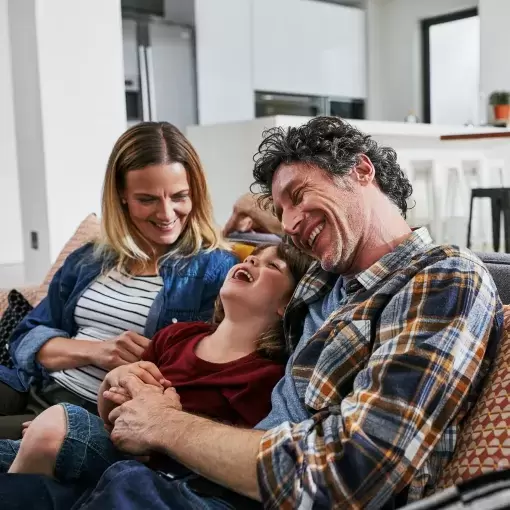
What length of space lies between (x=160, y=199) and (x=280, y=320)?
0.56m

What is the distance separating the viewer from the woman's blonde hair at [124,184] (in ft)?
6.39

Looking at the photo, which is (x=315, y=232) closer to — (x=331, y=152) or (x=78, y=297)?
(x=331, y=152)

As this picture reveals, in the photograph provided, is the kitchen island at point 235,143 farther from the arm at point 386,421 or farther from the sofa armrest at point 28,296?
the arm at point 386,421

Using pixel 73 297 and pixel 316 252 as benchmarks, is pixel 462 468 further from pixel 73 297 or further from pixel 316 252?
pixel 73 297

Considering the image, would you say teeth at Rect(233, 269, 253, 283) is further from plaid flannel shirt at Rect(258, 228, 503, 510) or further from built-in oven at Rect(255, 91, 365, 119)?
built-in oven at Rect(255, 91, 365, 119)

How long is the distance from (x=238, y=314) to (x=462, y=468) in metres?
0.63

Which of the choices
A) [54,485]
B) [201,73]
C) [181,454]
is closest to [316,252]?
[181,454]

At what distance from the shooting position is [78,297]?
6.54 ft

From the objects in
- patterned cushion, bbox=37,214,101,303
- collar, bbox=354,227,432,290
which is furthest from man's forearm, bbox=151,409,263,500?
patterned cushion, bbox=37,214,101,303

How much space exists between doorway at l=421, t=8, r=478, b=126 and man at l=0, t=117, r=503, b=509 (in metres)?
6.98

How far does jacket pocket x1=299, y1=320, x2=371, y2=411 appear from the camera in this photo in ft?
3.79

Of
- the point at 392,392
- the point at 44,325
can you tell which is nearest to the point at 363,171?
the point at 392,392

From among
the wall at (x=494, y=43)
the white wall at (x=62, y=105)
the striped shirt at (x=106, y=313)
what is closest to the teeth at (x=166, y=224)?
the striped shirt at (x=106, y=313)

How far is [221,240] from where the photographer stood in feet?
6.73
